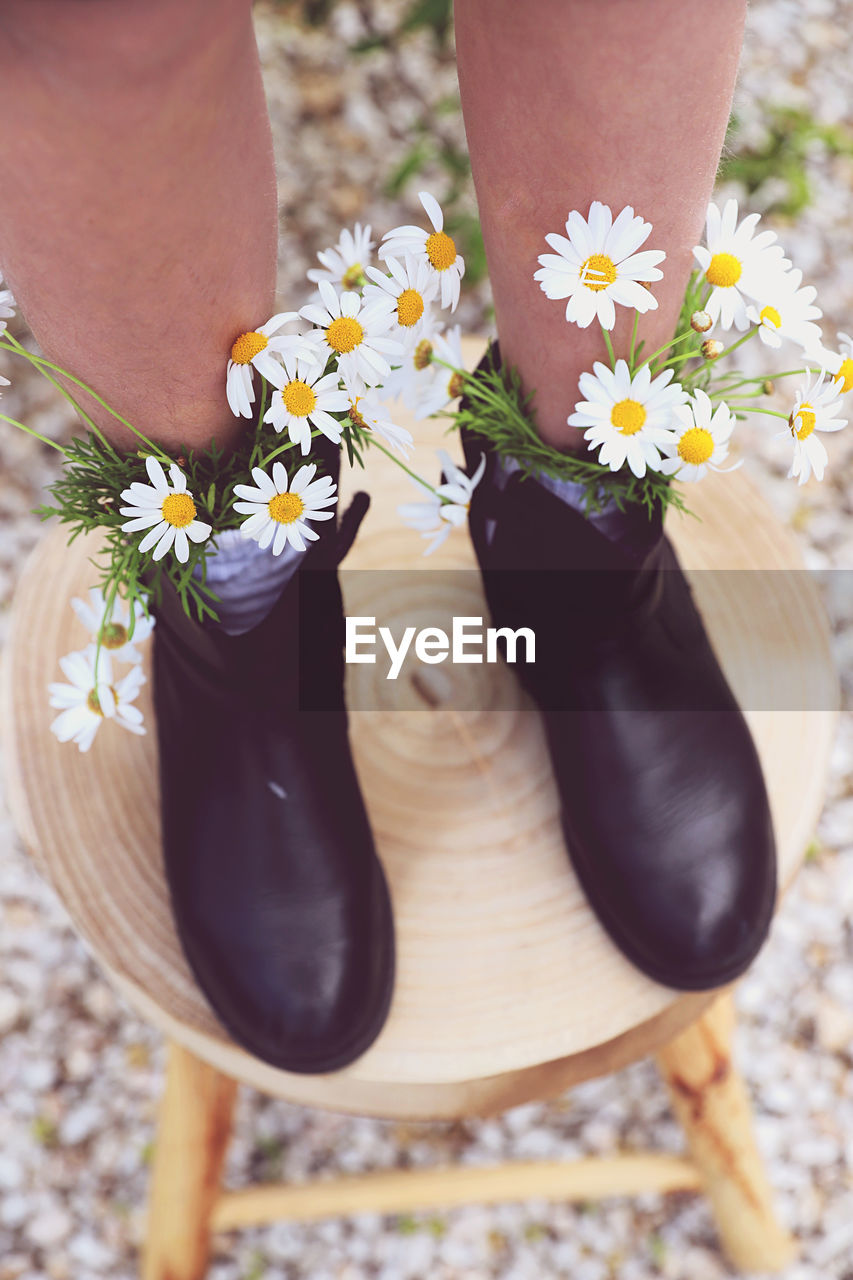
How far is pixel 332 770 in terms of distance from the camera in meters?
0.74

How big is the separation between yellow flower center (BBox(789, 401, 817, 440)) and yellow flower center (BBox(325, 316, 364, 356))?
0.71 feet

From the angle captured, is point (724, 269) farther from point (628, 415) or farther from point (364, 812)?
point (364, 812)

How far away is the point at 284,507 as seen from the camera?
538 mm

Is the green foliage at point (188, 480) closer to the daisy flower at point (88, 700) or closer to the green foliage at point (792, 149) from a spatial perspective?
the daisy flower at point (88, 700)

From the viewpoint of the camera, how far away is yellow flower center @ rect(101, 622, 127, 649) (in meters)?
0.67

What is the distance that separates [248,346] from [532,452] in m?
0.19

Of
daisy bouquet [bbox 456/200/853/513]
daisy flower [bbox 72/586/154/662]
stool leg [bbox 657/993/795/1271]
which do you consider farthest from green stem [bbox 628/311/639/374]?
stool leg [bbox 657/993/795/1271]

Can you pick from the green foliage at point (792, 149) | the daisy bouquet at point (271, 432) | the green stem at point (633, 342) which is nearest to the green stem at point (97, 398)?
the daisy bouquet at point (271, 432)

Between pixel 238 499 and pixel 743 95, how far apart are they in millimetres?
1477

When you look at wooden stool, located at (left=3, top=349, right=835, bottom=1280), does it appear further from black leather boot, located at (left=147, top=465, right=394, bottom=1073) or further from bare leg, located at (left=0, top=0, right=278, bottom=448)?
bare leg, located at (left=0, top=0, right=278, bottom=448)

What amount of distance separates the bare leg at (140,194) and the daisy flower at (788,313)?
245 mm

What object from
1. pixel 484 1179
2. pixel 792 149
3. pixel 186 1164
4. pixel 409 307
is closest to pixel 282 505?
pixel 409 307

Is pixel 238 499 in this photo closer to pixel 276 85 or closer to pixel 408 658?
pixel 408 658

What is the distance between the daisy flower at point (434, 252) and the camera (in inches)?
21.3
